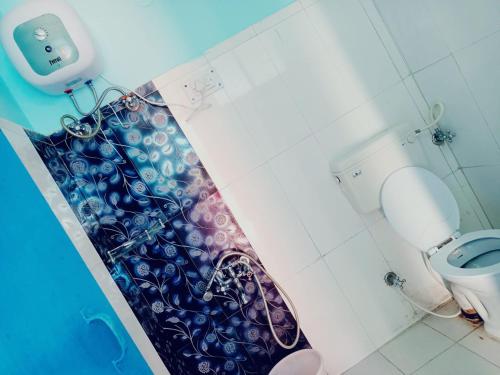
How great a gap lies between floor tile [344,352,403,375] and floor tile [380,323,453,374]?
0.08ft

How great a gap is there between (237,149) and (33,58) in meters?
0.84

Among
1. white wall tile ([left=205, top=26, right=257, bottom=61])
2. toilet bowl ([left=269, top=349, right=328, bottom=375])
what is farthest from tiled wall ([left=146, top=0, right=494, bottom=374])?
toilet bowl ([left=269, top=349, right=328, bottom=375])

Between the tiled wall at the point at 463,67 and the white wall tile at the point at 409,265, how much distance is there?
0.42m

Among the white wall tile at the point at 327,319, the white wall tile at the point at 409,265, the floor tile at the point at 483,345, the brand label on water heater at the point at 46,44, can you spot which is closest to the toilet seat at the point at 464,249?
the white wall tile at the point at 409,265

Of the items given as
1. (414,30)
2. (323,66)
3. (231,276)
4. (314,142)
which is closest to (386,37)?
(414,30)

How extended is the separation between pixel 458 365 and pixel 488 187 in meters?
0.81

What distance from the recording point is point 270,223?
1.68m

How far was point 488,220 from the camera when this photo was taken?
1.85 metres

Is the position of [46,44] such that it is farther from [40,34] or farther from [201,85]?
[201,85]

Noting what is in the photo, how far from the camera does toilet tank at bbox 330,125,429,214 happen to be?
63.4 inches

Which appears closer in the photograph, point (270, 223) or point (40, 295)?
point (40, 295)

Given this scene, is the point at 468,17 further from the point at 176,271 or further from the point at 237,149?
the point at 176,271

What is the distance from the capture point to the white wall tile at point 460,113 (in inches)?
61.4

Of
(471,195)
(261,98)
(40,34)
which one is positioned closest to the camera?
(40,34)
